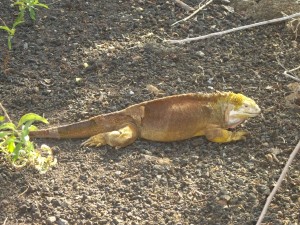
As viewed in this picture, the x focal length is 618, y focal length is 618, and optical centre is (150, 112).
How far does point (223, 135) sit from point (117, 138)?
73 centimetres

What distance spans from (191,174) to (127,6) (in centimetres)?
231

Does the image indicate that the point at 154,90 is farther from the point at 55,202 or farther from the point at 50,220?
the point at 50,220

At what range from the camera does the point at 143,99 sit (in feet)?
15.3

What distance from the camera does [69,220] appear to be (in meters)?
3.68

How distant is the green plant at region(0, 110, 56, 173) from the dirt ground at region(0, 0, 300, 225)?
6 centimetres

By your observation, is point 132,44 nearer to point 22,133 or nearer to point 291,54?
point 291,54

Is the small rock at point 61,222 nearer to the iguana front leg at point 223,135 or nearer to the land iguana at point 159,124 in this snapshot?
the land iguana at point 159,124

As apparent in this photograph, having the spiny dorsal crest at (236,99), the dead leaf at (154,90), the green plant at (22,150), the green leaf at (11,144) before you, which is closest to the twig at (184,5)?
the dead leaf at (154,90)

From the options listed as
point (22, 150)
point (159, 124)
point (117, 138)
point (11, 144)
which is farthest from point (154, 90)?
point (11, 144)

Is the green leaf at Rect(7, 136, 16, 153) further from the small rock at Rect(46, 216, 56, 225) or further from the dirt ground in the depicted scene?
the small rock at Rect(46, 216, 56, 225)

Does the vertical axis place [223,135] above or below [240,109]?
below

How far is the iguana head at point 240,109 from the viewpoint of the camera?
437 cm

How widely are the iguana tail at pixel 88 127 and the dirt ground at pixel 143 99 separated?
0.06 metres

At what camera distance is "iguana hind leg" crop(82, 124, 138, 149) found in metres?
4.25
